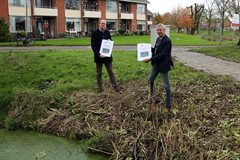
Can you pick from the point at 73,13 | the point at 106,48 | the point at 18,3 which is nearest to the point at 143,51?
the point at 106,48

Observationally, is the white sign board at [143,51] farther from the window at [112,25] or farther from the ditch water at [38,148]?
the window at [112,25]

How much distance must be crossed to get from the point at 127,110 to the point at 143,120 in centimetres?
78

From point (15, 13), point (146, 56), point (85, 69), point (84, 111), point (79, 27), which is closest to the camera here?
point (146, 56)

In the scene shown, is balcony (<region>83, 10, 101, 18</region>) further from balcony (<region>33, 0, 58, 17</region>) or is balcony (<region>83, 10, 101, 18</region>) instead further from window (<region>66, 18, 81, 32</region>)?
balcony (<region>33, 0, 58, 17</region>)

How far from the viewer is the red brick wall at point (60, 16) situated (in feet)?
138

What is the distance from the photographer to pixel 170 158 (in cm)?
611

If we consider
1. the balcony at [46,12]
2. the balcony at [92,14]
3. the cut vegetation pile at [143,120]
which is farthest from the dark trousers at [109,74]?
the balcony at [92,14]

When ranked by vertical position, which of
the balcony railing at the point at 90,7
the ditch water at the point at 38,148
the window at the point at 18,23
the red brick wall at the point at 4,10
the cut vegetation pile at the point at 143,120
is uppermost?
the balcony railing at the point at 90,7

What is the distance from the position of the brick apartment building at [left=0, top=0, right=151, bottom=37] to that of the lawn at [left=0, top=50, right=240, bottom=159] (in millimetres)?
25267

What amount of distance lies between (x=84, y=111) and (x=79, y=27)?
3838 centimetres

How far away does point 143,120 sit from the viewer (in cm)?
779

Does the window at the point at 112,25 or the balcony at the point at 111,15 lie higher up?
the balcony at the point at 111,15

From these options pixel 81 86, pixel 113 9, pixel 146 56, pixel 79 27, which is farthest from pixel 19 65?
pixel 113 9

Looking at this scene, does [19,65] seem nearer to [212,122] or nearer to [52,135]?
[52,135]
